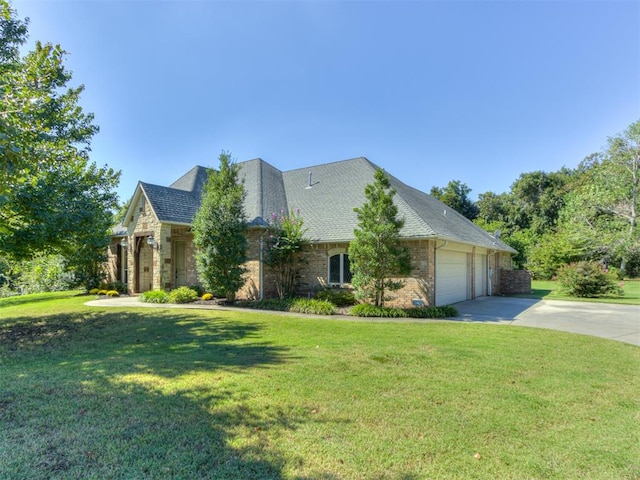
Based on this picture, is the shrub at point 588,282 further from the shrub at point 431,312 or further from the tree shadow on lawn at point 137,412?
the tree shadow on lawn at point 137,412

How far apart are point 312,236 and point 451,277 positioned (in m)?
6.69

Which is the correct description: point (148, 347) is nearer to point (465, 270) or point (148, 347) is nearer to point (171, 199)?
point (171, 199)

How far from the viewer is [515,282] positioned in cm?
2184

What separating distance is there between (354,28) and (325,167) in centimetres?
909

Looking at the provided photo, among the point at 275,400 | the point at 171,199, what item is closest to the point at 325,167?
the point at 171,199

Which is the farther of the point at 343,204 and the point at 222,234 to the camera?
the point at 343,204

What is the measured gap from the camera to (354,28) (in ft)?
39.2

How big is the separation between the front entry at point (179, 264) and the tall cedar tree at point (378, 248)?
33.5 ft

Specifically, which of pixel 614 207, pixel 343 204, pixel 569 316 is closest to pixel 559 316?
pixel 569 316

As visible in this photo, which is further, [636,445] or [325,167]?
[325,167]

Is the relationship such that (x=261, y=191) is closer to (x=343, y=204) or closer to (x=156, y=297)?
(x=343, y=204)

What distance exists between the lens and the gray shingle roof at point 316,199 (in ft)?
48.4

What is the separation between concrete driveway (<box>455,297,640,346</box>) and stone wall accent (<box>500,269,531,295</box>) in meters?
5.26

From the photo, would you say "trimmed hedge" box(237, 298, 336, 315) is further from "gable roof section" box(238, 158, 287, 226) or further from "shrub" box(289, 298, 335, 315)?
"gable roof section" box(238, 158, 287, 226)
